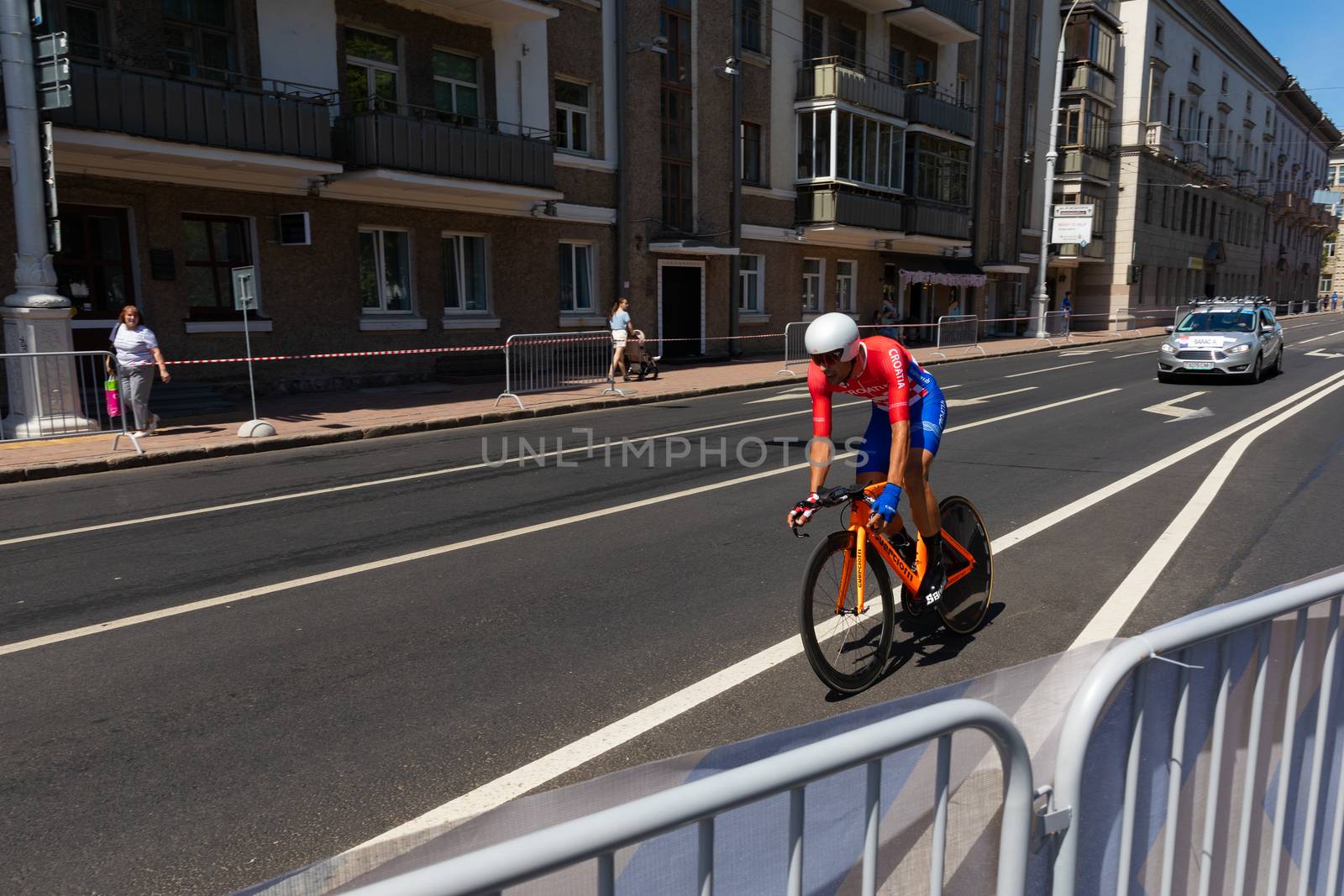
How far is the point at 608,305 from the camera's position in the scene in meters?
23.4

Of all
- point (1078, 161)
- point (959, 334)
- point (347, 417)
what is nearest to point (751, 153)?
point (959, 334)

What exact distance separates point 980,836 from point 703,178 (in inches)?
981

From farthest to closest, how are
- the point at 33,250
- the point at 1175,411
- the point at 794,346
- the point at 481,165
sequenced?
the point at 794,346 → the point at 481,165 → the point at 1175,411 → the point at 33,250

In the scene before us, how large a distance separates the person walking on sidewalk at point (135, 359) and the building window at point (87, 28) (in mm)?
5169

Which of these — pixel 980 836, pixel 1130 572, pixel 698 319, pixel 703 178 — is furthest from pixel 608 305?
pixel 980 836

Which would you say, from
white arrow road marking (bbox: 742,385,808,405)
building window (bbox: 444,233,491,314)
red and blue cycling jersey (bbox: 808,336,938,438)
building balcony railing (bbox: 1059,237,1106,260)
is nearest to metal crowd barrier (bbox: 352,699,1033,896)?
red and blue cycling jersey (bbox: 808,336,938,438)

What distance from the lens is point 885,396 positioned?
4.73 meters

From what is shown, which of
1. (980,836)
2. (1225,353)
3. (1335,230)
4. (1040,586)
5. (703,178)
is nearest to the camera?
(980,836)

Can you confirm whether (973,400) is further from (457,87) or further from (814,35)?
(814,35)

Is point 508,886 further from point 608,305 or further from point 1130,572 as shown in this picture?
point 608,305

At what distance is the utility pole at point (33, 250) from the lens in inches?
448

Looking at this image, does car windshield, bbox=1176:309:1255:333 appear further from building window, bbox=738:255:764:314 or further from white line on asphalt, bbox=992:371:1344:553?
building window, bbox=738:255:764:314

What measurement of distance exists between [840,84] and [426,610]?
26.0 metres

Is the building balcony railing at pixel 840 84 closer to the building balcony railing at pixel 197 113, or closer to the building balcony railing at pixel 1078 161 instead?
the building balcony railing at pixel 197 113
